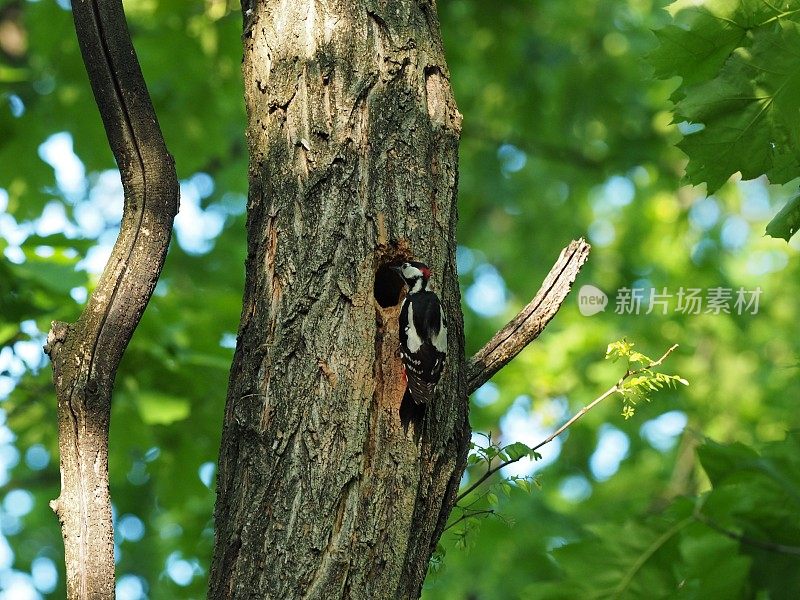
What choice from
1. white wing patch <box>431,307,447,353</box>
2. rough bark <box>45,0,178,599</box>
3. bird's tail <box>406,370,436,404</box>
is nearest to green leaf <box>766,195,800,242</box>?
white wing patch <box>431,307,447,353</box>

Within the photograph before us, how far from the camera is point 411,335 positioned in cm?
248

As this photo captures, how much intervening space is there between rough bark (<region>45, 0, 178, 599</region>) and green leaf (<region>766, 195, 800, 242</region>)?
74.5 inches

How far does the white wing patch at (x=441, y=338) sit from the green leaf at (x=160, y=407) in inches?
116

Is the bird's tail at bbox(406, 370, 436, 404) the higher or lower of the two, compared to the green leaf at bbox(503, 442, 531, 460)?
lower

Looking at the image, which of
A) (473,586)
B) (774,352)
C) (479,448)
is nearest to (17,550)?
(473,586)

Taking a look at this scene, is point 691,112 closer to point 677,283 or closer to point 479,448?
point 479,448

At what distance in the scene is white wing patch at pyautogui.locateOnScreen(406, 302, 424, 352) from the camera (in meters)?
2.43

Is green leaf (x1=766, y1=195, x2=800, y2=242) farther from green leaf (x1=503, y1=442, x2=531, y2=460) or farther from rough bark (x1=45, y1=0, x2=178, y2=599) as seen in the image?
rough bark (x1=45, y1=0, x2=178, y2=599)

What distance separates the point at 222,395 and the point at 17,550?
1012 cm

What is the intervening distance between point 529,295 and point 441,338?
9349mm

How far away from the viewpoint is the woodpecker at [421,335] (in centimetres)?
239

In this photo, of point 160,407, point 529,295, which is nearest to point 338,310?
point 160,407

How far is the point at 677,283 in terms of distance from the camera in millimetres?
9578

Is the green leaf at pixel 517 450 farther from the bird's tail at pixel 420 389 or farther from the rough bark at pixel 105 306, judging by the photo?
the rough bark at pixel 105 306
